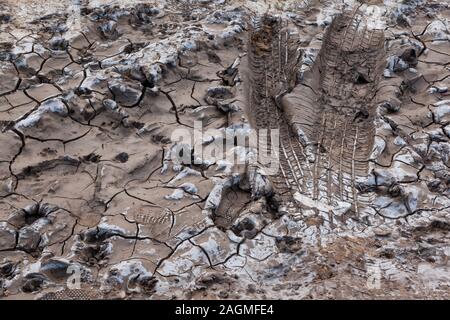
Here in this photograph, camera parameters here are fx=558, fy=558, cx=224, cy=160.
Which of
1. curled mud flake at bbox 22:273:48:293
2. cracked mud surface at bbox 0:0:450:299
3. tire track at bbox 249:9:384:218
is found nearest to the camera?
curled mud flake at bbox 22:273:48:293

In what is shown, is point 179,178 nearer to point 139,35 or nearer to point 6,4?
point 139,35

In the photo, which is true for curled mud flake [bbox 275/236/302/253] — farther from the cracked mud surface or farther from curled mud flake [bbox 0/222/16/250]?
curled mud flake [bbox 0/222/16/250]

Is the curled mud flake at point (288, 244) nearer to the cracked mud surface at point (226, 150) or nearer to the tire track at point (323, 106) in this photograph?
the cracked mud surface at point (226, 150)

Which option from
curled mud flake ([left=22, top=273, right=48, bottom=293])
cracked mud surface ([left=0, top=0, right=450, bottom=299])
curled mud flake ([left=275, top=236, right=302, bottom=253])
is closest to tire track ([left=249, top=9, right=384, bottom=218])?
cracked mud surface ([left=0, top=0, right=450, bottom=299])

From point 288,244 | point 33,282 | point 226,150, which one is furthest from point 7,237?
point 288,244

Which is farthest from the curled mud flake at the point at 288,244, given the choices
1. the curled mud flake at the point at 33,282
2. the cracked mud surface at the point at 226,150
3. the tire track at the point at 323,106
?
the curled mud flake at the point at 33,282

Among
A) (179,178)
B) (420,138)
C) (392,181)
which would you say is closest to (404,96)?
(420,138)

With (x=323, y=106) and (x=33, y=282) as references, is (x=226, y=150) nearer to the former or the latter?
(x=323, y=106)

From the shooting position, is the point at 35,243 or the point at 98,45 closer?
the point at 35,243
